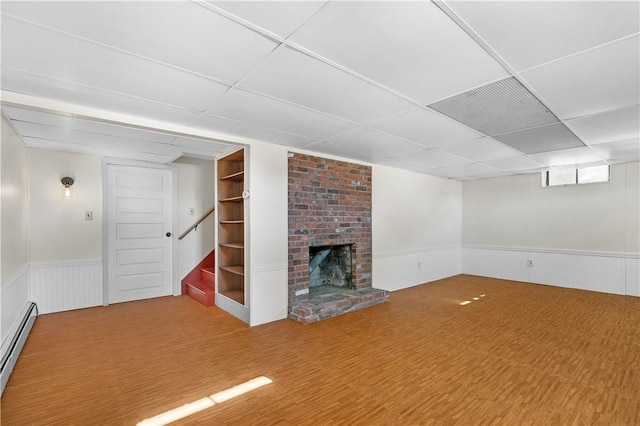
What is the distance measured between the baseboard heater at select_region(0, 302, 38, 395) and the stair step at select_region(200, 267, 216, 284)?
7.30 feet

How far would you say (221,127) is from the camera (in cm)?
322

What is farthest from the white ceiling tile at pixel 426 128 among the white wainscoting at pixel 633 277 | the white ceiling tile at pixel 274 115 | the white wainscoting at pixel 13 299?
the white wainscoting at pixel 633 277

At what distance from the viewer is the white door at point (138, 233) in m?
4.66

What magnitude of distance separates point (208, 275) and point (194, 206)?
4.30ft

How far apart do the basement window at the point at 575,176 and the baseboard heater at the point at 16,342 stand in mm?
8196

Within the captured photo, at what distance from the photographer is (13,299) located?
A: 3057 millimetres

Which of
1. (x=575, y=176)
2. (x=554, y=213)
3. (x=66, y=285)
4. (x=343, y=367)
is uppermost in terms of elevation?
(x=575, y=176)

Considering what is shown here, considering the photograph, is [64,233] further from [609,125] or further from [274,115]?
[609,125]

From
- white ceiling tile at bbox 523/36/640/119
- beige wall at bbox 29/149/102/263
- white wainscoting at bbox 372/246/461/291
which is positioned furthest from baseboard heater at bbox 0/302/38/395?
white ceiling tile at bbox 523/36/640/119

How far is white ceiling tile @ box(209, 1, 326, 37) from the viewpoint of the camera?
4.54 feet

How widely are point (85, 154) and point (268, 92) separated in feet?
12.3

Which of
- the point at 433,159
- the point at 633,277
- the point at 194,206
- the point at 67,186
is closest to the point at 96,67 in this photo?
the point at 67,186

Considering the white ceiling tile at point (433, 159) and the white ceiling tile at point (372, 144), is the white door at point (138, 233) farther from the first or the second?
the white ceiling tile at point (433, 159)

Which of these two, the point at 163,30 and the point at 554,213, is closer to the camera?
the point at 163,30
